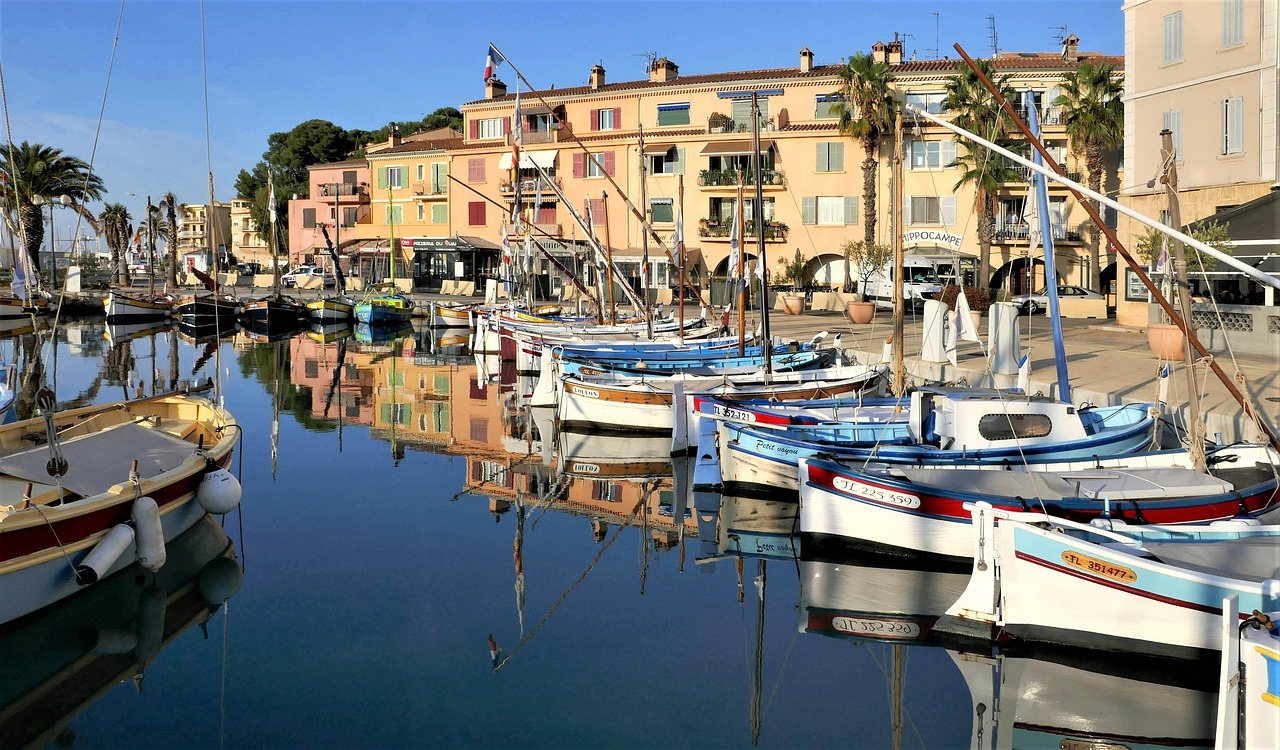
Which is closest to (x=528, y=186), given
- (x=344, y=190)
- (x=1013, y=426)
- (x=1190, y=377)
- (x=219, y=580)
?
(x=344, y=190)

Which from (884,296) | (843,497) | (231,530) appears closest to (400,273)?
(884,296)

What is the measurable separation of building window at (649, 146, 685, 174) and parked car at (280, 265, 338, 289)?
2891 cm

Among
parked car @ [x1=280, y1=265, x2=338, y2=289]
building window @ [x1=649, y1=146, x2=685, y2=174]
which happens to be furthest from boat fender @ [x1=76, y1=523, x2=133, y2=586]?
parked car @ [x1=280, y1=265, x2=338, y2=289]

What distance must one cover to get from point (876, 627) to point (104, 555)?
862 cm

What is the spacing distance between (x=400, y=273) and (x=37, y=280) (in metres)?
22.1

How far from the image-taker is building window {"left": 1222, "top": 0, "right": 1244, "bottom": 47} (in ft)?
99.4

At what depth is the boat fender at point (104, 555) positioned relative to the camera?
11.7 metres

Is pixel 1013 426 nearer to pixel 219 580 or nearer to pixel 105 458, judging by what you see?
pixel 219 580

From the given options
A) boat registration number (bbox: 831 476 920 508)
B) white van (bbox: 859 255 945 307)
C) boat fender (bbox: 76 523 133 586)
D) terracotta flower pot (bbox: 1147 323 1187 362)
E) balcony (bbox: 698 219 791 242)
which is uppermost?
balcony (bbox: 698 219 791 242)

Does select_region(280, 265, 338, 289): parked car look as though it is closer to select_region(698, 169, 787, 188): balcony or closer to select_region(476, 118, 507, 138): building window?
select_region(476, 118, 507, 138): building window

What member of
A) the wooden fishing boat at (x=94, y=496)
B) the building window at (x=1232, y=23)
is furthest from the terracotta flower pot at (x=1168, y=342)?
the wooden fishing boat at (x=94, y=496)

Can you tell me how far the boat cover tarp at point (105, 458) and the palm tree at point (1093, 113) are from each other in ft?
148

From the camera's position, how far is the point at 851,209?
56.6 meters

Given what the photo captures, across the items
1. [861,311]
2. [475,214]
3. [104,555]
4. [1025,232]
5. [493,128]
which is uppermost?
[493,128]
